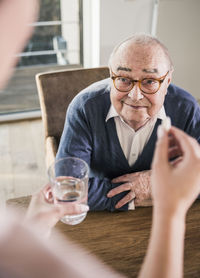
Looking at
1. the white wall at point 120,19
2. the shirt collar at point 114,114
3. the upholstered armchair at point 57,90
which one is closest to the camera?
the shirt collar at point 114,114

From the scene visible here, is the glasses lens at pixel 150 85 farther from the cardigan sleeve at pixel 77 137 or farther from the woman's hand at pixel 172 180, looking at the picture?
the woman's hand at pixel 172 180

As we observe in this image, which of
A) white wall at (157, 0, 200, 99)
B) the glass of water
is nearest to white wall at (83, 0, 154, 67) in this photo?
white wall at (157, 0, 200, 99)

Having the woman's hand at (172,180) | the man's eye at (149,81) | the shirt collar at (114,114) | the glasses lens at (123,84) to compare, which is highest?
the woman's hand at (172,180)

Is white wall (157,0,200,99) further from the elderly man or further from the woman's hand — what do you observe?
the woman's hand

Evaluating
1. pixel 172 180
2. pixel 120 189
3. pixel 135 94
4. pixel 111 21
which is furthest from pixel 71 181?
pixel 111 21

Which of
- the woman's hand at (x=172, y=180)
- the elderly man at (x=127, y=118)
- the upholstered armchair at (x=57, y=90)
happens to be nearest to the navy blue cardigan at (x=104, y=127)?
the elderly man at (x=127, y=118)

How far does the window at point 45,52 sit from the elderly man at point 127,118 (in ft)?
6.05

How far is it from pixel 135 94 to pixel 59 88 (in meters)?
0.52

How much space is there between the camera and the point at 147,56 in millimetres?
1262

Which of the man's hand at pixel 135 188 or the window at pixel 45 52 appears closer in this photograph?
the man's hand at pixel 135 188

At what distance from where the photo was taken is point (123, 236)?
110 cm

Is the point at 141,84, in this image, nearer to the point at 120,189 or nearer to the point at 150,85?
the point at 150,85

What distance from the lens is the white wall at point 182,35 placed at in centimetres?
288

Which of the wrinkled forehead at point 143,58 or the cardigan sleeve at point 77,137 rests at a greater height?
the wrinkled forehead at point 143,58
